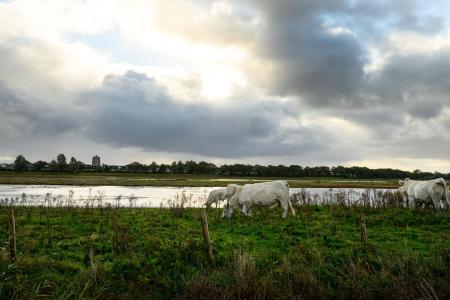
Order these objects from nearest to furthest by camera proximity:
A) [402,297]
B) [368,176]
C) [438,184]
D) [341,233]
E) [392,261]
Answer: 1. [402,297]
2. [392,261]
3. [341,233]
4. [438,184]
5. [368,176]

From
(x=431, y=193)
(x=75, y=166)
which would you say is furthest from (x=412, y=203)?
(x=75, y=166)

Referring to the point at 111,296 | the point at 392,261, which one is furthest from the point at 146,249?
the point at 392,261

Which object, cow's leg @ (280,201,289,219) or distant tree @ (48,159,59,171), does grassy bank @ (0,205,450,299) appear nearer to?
cow's leg @ (280,201,289,219)

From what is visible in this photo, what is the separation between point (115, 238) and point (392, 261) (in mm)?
8695

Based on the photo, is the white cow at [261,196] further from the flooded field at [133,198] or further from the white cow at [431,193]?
the white cow at [431,193]

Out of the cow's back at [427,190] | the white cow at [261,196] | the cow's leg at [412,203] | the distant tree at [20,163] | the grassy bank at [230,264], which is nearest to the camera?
the grassy bank at [230,264]

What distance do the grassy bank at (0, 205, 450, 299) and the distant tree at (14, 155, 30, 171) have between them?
159584 millimetres

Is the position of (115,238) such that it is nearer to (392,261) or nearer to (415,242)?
(392,261)

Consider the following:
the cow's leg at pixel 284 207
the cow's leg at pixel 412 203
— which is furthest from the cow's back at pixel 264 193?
the cow's leg at pixel 412 203

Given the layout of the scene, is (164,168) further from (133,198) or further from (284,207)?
(284,207)

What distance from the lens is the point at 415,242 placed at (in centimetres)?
1388

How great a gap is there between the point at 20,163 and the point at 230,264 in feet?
561

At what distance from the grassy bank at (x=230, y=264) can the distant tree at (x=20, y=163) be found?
15958 cm

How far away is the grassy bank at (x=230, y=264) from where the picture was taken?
8547 millimetres
